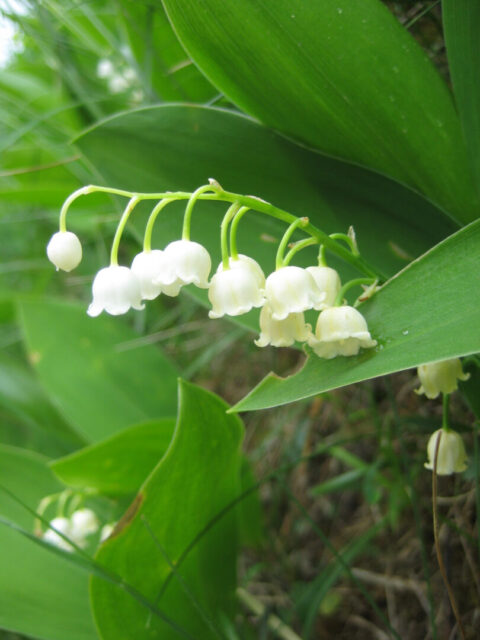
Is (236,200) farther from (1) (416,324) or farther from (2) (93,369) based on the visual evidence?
(2) (93,369)

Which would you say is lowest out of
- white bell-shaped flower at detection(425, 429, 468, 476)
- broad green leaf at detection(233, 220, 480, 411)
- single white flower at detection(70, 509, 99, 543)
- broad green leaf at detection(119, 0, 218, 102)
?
white bell-shaped flower at detection(425, 429, 468, 476)

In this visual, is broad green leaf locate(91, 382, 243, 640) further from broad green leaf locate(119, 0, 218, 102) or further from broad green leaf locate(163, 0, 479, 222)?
broad green leaf locate(119, 0, 218, 102)

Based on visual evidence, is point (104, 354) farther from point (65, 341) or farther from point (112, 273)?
point (112, 273)

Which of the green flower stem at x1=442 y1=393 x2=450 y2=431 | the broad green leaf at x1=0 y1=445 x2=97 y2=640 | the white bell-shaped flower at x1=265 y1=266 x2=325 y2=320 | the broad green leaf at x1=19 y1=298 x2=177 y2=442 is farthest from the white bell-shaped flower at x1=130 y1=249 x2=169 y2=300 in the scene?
the broad green leaf at x1=19 y1=298 x2=177 y2=442

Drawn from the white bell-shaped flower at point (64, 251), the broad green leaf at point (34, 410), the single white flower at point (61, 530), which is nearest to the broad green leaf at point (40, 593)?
the single white flower at point (61, 530)

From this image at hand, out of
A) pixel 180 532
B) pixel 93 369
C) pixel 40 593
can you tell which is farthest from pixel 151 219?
pixel 93 369

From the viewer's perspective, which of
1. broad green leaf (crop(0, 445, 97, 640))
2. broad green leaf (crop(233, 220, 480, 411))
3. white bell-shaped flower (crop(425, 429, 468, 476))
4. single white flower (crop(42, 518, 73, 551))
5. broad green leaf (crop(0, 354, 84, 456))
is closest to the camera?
broad green leaf (crop(233, 220, 480, 411))
